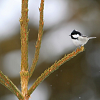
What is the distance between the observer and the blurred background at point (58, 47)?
9.75ft

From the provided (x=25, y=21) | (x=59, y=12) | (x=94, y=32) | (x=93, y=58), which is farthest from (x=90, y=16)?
(x=25, y=21)

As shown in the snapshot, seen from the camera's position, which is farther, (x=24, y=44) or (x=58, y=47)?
(x=58, y=47)

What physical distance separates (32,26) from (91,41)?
1156 millimetres

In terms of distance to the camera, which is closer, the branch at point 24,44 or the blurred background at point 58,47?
the branch at point 24,44

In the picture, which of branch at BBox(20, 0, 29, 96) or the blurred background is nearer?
branch at BBox(20, 0, 29, 96)

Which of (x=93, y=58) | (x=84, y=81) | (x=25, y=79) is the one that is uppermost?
(x=25, y=79)

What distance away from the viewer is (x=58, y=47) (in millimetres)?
3023

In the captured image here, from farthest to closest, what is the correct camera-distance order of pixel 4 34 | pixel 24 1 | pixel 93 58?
pixel 93 58, pixel 4 34, pixel 24 1

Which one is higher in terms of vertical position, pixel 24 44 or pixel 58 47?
pixel 58 47

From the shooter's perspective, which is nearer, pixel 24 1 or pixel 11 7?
pixel 24 1

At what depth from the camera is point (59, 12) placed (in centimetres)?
320

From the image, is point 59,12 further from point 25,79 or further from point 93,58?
point 25,79

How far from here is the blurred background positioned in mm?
2971

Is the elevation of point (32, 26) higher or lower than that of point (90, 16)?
higher
